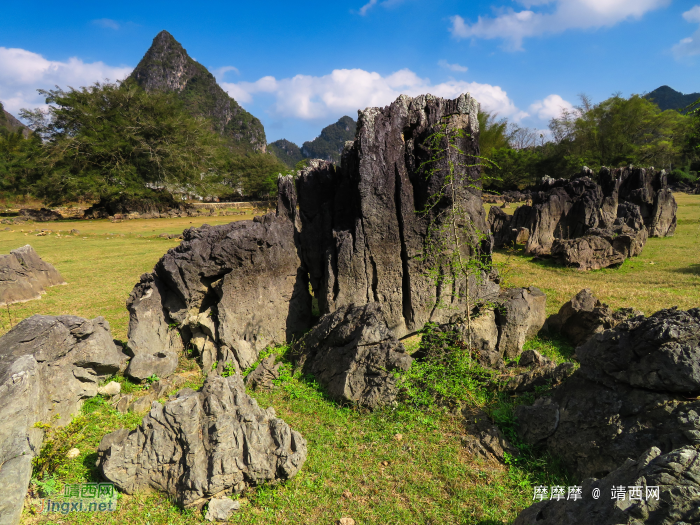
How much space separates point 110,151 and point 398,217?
125 ft

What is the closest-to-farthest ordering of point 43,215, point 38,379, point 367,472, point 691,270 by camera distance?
1. point 367,472
2. point 38,379
3. point 691,270
4. point 43,215

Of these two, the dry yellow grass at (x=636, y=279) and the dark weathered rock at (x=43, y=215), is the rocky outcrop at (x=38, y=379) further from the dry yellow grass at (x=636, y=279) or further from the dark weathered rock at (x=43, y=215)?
the dark weathered rock at (x=43, y=215)

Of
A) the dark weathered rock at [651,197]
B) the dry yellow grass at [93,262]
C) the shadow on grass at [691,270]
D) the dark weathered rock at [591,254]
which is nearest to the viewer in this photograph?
the dry yellow grass at [93,262]

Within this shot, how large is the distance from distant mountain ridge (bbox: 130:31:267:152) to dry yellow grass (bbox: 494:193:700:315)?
12970 cm

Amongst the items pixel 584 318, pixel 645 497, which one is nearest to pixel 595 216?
pixel 584 318

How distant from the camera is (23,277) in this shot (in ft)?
38.7

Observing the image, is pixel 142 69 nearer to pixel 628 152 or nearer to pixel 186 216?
pixel 186 216

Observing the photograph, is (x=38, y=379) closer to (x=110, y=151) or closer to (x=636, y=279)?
(x=636, y=279)

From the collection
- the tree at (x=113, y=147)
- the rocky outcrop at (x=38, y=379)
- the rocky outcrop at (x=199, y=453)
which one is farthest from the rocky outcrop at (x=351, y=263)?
the tree at (x=113, y=147)

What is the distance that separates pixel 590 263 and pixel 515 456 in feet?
38.6

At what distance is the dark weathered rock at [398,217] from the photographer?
7.73m

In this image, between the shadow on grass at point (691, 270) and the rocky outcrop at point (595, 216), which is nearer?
the shadow on grass at point (691, 270)

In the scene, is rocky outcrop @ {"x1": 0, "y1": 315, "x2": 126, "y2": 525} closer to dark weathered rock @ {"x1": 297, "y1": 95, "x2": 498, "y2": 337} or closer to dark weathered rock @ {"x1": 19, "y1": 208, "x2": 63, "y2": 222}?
dark weathered rock @ {"x1": 297, "y1": 95, "x2": 498, "y2": 337}

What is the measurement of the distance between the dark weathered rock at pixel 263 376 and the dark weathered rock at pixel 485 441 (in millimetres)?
3154
